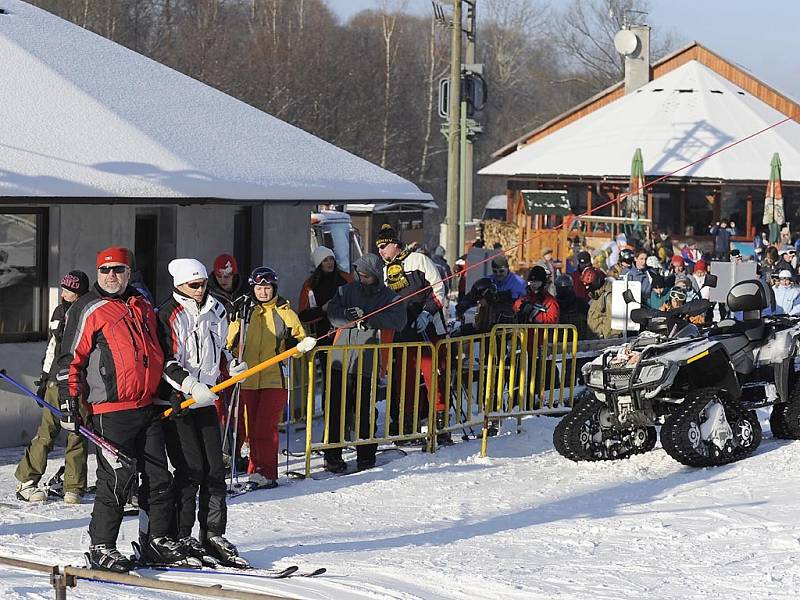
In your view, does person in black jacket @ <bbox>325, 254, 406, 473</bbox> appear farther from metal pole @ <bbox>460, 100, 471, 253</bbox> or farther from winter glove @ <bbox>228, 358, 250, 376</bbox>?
metal pole @ <bbox>460, 100, 471, 253</bbox>

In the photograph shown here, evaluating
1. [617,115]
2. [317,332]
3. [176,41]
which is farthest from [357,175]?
[176,41]

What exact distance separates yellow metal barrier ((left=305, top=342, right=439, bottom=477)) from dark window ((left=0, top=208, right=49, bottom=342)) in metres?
2.56

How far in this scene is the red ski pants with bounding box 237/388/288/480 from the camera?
9.73 m

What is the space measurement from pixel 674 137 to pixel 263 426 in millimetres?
30350

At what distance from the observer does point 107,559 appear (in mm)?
7090

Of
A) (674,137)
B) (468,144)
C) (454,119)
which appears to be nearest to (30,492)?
(454,119)

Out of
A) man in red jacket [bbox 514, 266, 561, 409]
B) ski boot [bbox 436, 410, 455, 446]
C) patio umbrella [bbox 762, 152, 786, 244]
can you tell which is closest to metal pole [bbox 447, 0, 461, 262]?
patio umbrella [bbox 762, 152, 786, 244]

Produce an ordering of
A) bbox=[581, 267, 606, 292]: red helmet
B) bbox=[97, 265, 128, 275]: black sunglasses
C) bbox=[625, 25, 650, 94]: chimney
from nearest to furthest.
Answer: bbox=[97, 265, 128, 275]: black sunglasses → bbox=[581, 267, 606, 292]: red helmet → bbox=[625, 25, 650, 94]: chimney

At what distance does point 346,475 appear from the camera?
10.3 metres

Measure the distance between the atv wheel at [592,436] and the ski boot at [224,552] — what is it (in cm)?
371

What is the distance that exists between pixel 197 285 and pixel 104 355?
0.72 meters

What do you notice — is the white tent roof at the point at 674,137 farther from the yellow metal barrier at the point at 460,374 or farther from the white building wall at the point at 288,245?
the yellow metal barrier at the point at 460,374

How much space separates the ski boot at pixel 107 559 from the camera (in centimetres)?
707

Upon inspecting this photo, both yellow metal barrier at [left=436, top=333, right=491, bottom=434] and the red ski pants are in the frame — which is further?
yellow metal barrier at [left=436, top=333, right=491, bottom=434]
